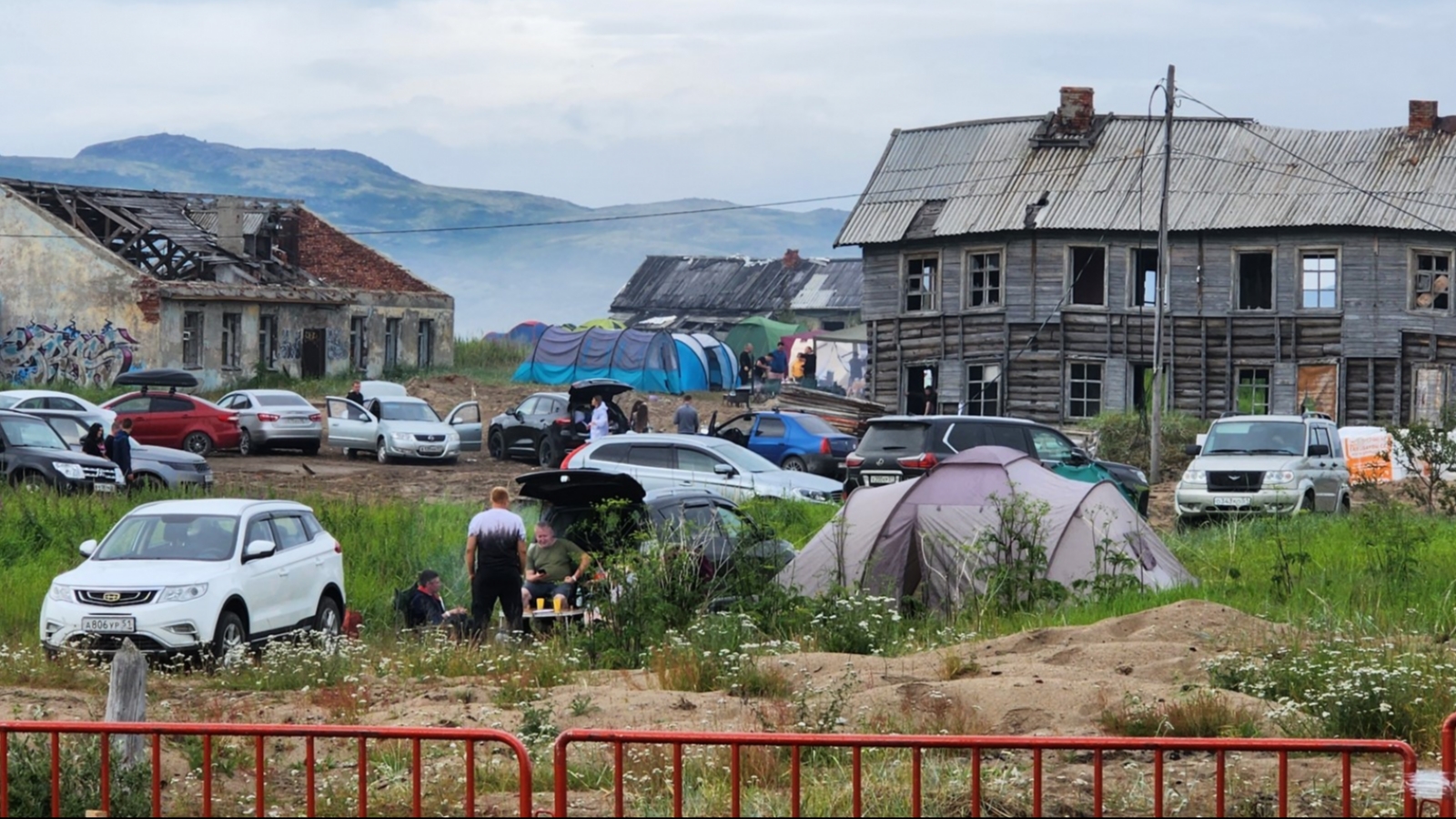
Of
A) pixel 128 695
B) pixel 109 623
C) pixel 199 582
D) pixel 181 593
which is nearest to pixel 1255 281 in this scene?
pixel 199 582

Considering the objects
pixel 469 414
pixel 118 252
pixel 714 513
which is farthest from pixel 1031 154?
pixel 714 513

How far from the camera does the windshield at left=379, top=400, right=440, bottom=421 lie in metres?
36.1

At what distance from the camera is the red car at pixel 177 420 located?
34.6 metres

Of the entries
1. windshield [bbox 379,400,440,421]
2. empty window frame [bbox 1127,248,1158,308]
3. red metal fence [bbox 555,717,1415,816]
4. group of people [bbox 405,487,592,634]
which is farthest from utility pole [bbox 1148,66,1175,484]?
red metal fence [bbox 555,717,1415,816]

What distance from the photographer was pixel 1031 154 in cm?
4219

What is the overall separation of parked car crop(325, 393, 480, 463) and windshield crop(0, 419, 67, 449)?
29.1 feet

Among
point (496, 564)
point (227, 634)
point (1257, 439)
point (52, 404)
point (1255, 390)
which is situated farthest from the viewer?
point (1255, 390)

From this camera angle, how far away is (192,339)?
46938mm

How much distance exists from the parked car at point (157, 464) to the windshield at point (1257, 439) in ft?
47.0

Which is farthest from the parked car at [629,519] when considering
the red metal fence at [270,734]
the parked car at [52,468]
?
the parked car at [52,468]

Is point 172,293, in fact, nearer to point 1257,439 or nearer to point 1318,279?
point 1318,279

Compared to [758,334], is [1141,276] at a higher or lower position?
higher

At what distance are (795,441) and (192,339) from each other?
21545mm

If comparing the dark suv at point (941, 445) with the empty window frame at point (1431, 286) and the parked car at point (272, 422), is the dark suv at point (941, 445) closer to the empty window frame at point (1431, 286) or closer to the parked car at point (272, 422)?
the parked car at point (272, 422)
